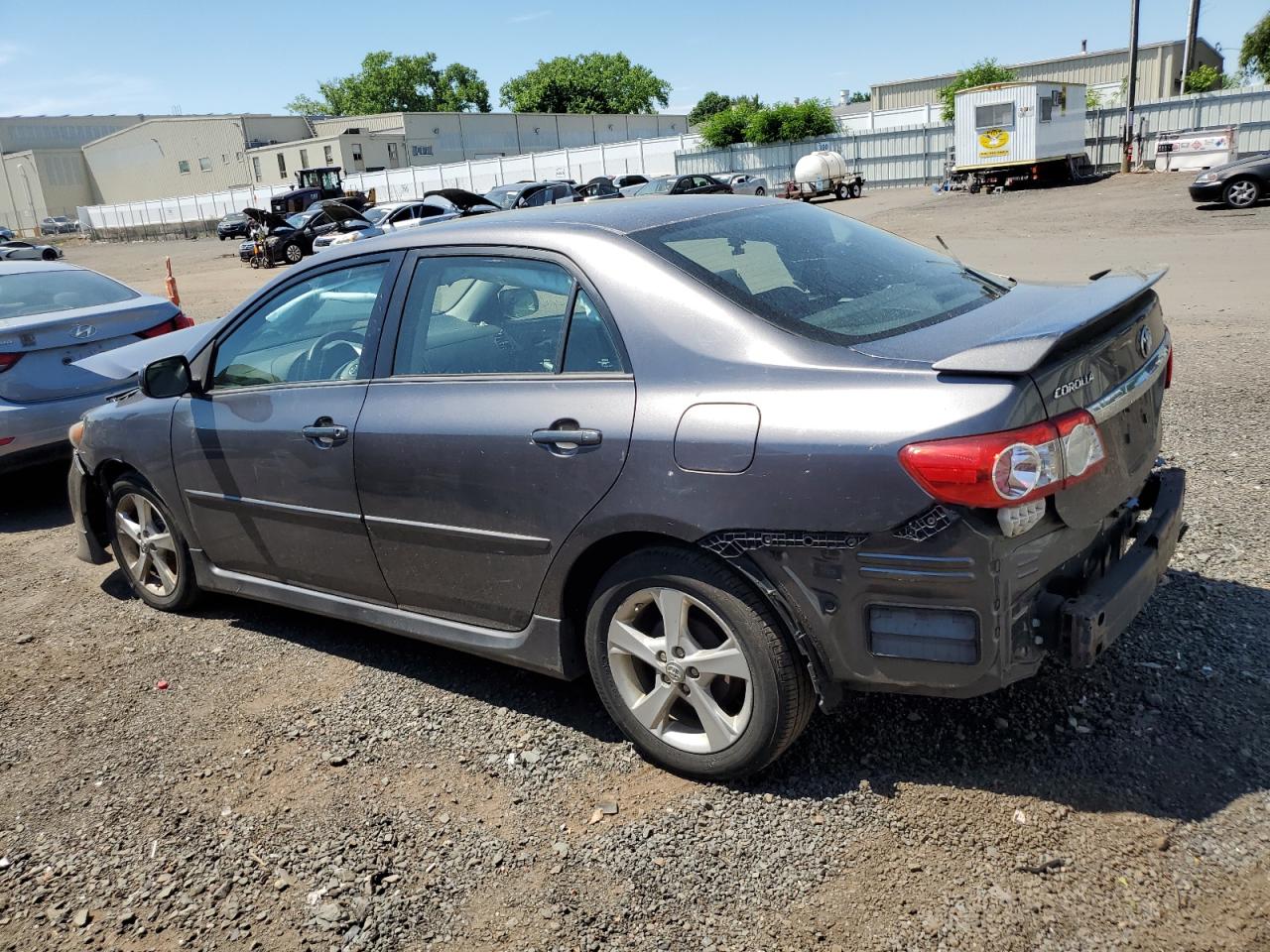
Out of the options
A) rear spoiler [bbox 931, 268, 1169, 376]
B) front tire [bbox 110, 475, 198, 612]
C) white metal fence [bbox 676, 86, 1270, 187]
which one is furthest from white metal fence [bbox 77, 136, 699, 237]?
rear spoiler [bbox 931, 268, 1169, 376]

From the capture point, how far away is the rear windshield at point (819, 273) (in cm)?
301

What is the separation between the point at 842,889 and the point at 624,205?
2.42m

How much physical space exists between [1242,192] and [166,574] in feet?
74.4

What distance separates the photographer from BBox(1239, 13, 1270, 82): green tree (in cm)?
5312

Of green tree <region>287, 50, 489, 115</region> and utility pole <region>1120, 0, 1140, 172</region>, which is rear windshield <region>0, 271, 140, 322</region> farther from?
green tree <region>287, 50, 489, 115</region>

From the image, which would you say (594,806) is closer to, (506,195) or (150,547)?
(150,547)

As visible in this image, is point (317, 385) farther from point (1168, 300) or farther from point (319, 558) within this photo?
point (1168, 300)

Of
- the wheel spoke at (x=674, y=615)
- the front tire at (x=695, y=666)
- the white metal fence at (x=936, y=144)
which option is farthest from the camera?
the white metal fence at (x=936, y=144)

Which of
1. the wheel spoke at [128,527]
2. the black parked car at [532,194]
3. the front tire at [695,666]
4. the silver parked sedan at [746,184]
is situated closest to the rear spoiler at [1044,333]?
the front tire at [695,666]

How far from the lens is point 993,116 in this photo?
1288 inches

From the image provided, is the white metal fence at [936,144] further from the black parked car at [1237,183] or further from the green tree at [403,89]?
the green tree at [403,89]

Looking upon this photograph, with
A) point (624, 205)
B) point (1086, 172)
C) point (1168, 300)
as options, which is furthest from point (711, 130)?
point (624, 205)

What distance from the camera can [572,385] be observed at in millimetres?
3121

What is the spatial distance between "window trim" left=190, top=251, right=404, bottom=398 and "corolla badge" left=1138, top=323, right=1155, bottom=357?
8.19 feet
